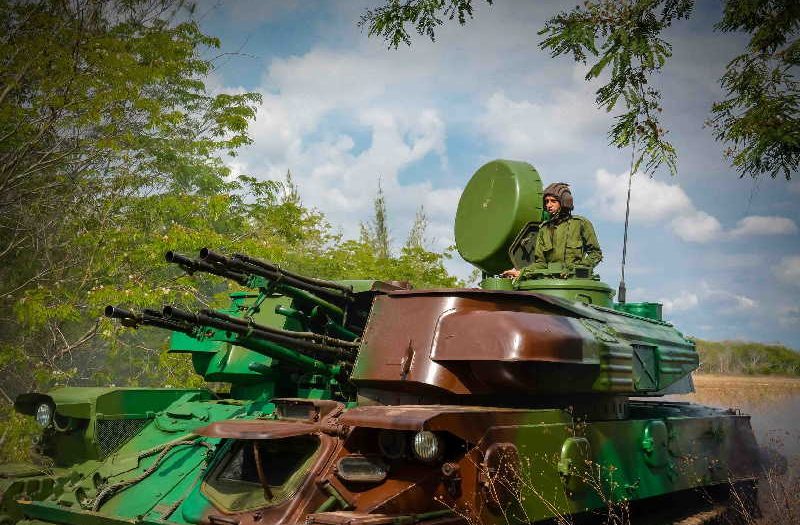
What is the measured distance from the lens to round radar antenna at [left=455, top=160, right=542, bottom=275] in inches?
319

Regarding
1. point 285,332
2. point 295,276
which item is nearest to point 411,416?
point 285,332

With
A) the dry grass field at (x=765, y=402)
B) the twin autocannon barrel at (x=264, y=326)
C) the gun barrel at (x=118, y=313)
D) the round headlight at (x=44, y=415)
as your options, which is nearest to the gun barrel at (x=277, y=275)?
the twin autocannon barrel at (x=264, y=326)

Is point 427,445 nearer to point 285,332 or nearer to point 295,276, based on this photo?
point 285,332

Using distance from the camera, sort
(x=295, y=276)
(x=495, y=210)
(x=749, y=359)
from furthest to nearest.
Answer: (x=749, y=359), (x=495, y=210), (x=295, y=276)

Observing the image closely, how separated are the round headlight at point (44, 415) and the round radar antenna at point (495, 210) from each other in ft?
14.2

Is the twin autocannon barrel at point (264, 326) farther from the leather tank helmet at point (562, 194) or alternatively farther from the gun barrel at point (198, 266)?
the leather tank helmet at point (562, 194)

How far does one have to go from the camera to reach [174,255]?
19.3ft

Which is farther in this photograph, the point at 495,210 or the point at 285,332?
the point at 495,210

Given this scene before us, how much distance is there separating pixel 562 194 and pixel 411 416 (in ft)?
12.7

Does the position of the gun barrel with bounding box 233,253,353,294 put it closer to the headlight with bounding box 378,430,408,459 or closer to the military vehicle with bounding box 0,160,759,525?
the military vehicle with bounding box 0,160,759,525

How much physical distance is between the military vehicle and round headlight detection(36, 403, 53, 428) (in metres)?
0.02

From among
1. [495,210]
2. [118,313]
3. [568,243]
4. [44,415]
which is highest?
[495,210]

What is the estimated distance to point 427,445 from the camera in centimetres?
494

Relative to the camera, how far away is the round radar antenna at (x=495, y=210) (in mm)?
8109
